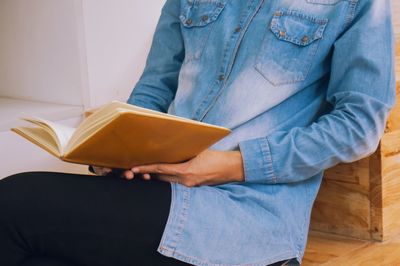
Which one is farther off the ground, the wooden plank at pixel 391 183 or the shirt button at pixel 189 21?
the shirt button at pixel 189 21

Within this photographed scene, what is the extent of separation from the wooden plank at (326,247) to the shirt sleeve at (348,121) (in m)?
0.23

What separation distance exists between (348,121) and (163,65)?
0.49 metres

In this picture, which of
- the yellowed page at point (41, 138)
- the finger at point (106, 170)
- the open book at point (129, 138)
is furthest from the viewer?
the finger at point (106, 170)

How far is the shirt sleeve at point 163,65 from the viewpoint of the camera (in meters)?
1.30

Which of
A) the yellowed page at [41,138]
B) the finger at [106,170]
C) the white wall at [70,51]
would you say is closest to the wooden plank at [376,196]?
the finger at [106,170]

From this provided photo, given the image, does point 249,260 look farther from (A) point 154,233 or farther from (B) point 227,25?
(B) point 227,25

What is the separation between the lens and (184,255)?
0.88 metres

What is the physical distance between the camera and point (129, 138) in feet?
2.70

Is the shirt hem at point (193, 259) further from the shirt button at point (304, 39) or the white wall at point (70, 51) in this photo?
the white wall at point (70, 51)

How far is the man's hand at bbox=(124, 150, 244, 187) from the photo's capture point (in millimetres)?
934

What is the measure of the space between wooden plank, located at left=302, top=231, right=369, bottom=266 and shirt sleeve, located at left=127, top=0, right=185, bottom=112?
0.42 meters

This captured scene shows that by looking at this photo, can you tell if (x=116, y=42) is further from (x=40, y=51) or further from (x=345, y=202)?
(x=345, y=202)

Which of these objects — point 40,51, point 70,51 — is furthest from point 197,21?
point 40,51

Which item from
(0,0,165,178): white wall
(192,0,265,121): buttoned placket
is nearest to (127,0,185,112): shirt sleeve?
(192,0,265,121): buttoned placket
